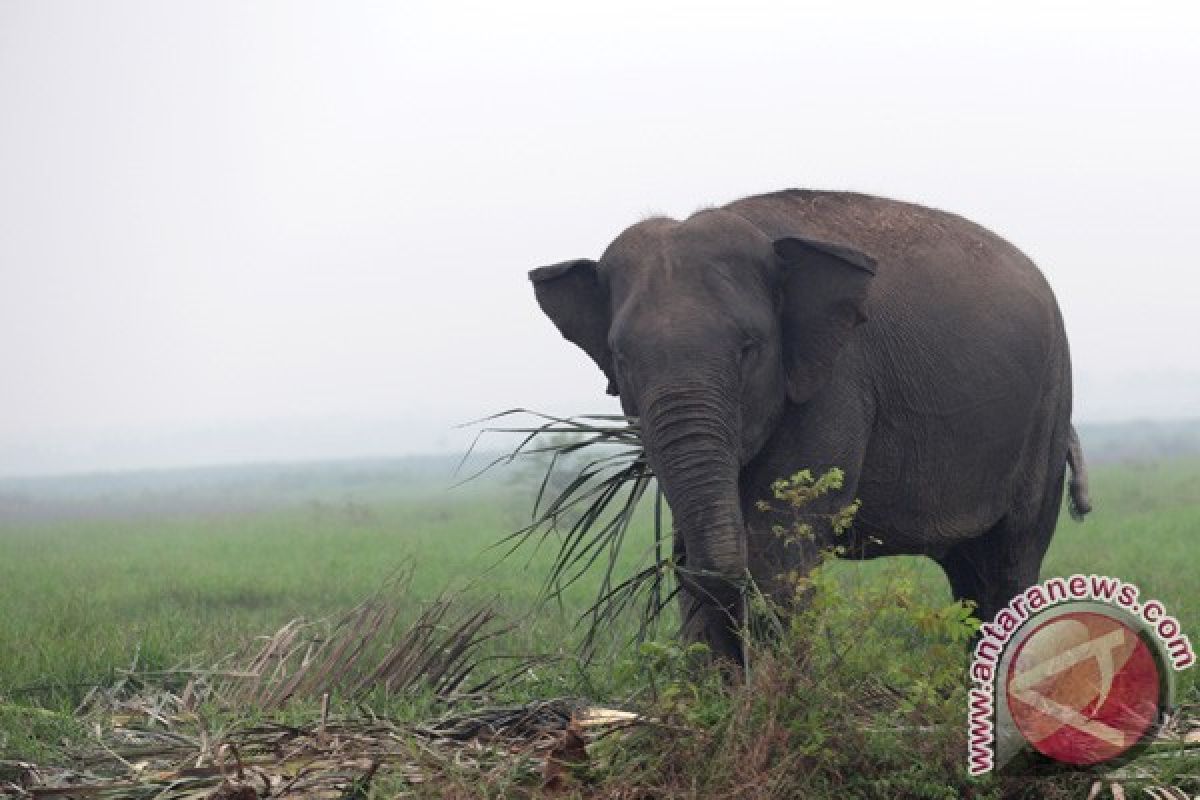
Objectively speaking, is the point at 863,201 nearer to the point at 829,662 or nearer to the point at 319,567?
the point at 829,662

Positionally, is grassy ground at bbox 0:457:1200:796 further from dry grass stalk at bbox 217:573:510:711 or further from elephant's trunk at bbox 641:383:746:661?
elephant's trunk at bbox 641:383:746:661

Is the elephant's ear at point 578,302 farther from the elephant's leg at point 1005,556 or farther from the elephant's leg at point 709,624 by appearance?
the elephant's leg at point 1005,556

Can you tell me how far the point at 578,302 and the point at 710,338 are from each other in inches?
38.1

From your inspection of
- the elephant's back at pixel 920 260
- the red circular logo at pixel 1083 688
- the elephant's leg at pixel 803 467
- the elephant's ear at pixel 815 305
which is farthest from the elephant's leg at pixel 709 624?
the elephant's back at pixel 920 260

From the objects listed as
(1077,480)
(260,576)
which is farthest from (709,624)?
(260,576)

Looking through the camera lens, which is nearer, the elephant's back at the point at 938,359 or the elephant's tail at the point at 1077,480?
the elephant's back at the point at 938,359

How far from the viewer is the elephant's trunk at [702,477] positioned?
6.07m

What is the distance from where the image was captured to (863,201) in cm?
802

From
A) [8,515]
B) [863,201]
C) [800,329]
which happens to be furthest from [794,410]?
[8,515]

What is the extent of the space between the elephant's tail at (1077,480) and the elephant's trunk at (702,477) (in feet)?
11.7

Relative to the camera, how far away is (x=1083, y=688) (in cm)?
545

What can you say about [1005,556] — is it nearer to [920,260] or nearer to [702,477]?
[920,260]

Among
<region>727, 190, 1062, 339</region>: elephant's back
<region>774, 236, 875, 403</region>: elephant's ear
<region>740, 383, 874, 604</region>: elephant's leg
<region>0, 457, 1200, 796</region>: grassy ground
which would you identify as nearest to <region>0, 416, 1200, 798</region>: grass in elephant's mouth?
<region>0, 457, 1200, 796</region>: grassy ground

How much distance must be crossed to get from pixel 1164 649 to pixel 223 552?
19.9 metres
